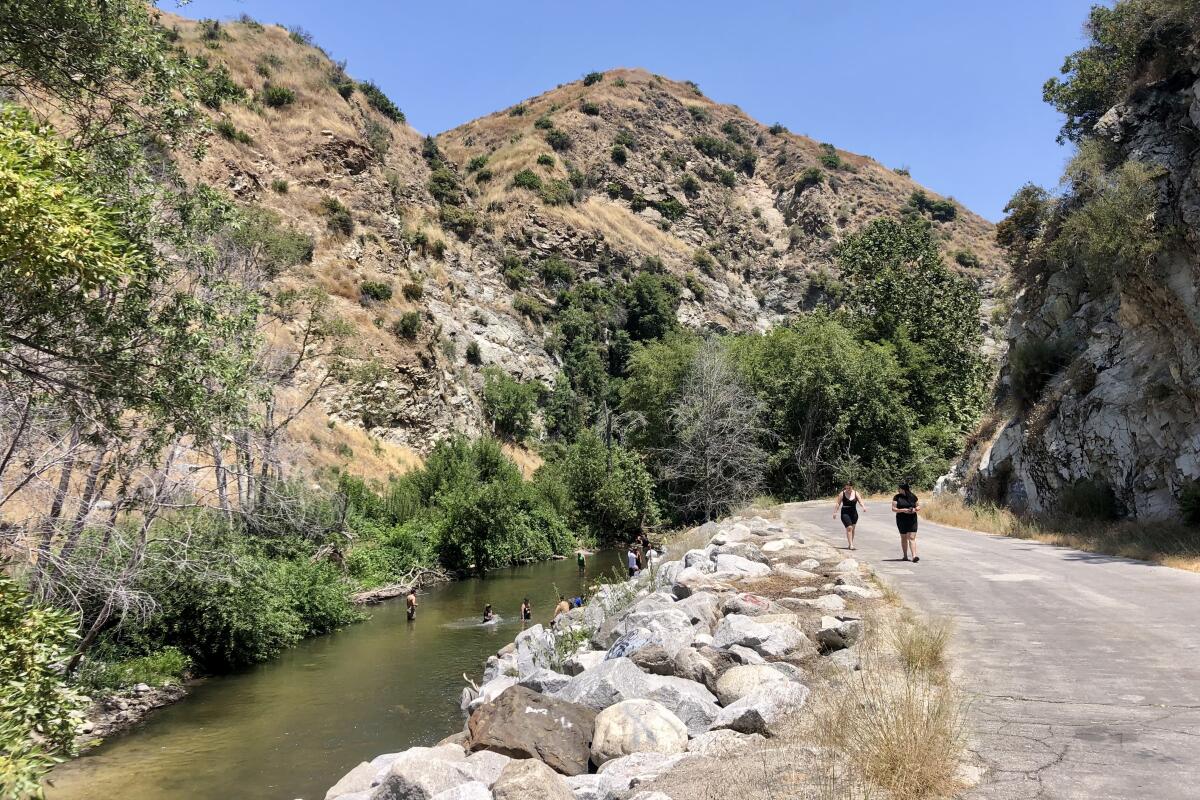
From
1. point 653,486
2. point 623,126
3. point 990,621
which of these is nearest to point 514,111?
point 623,126

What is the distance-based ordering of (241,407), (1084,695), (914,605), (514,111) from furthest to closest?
(514,111) < (241,407) < (914,605) < (1084,695)

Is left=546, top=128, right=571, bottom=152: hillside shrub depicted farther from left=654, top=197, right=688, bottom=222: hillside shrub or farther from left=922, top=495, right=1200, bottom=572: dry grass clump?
→ left=922, top=495, right=1200, bottom=572: dry grass clump

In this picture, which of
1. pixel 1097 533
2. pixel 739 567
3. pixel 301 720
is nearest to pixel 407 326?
pixel 301 720

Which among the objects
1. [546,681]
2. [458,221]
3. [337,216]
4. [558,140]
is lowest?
[546,681]

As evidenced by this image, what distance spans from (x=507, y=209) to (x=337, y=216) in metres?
24.2

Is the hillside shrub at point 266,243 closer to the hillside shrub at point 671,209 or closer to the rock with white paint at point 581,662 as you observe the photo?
the rock with white paint at point 581,662

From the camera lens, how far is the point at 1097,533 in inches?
616

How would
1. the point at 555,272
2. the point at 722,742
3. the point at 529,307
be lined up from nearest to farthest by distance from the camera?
the point at 722,742, the point at 529,307, the point at 555,272

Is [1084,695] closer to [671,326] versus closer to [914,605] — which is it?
[914,605]

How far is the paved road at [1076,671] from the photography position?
4122 millimetres

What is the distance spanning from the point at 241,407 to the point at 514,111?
104 m

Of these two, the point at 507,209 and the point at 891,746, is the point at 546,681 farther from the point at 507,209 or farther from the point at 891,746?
the point at 507,209

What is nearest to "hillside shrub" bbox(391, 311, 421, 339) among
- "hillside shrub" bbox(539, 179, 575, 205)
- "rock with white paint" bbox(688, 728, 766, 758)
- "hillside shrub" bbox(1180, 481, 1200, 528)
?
"hillside shrub" bbox(539, 179, 575, 205)

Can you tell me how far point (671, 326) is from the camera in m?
69.4
